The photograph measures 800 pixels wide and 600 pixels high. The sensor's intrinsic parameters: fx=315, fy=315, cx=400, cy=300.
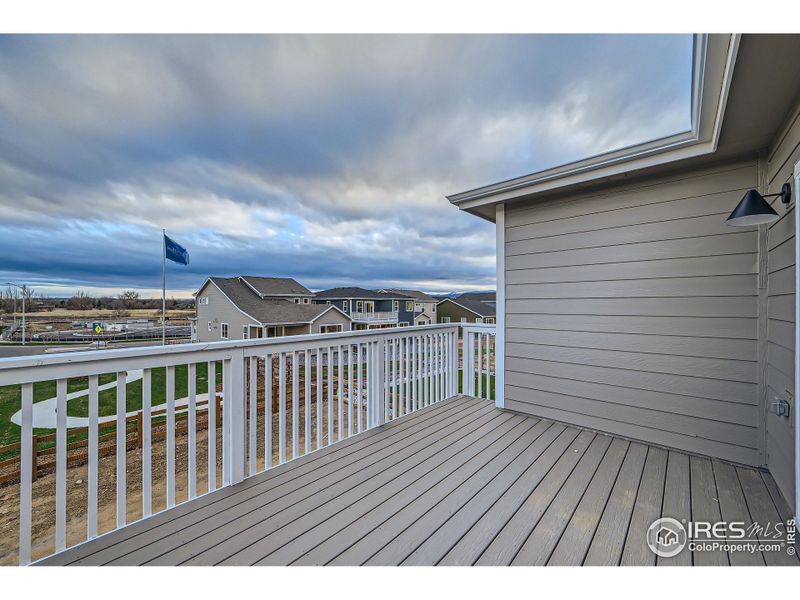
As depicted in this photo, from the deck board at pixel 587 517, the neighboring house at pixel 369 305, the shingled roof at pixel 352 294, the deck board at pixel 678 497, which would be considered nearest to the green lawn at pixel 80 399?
the deck board at pixel 587 517

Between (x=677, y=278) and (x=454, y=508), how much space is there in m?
2.45

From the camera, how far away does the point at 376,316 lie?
22.5 meters

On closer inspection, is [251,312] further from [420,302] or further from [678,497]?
[678,497]

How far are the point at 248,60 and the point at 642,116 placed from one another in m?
4.90

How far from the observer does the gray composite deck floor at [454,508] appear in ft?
4.66

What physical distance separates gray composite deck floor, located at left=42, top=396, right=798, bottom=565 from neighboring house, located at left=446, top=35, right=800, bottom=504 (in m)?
0.37

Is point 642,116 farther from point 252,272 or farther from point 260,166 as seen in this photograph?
point 252,272

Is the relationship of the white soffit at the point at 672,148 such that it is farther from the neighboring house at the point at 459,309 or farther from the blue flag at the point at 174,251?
the neighboring house at the point at 459,309

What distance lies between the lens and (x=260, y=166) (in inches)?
307

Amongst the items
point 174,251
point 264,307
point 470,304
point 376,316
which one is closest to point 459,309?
point 470,304

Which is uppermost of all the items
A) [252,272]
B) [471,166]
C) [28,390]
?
[471,166]

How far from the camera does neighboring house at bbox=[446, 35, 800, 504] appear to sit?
174 cm

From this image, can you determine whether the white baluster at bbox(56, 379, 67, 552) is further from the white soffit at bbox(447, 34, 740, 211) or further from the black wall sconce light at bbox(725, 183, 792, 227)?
the black wall sconce light at bbox(725, 183, 792, 227)
